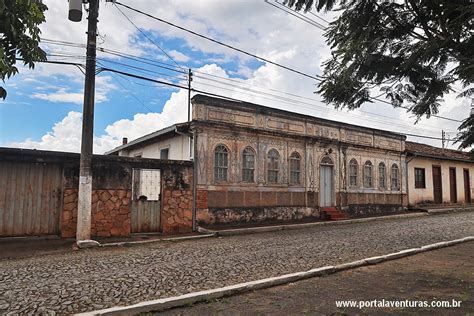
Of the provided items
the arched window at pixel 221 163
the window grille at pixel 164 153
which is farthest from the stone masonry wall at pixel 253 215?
the window grille at pixel 164 153

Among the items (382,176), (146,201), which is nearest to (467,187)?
(382,176)

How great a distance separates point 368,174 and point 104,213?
13.7 m

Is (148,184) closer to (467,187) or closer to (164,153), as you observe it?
(164,153)

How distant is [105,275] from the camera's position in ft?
20.4

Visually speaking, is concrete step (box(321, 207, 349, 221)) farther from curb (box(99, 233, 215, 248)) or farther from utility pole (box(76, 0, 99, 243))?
utility pole (box(76, 0, 99, 243))

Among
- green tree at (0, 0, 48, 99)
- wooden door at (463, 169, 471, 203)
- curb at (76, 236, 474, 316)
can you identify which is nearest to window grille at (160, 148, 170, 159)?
curb at (76, 236, 474, 316)

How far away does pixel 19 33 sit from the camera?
277 centimetres

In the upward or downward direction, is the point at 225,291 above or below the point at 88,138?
below

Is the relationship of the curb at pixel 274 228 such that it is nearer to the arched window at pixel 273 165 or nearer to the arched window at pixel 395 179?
the arched window at pixel 273 165

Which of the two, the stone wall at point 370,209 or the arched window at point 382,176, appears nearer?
the stone wall at point 370,209

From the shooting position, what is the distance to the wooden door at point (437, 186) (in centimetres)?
2312

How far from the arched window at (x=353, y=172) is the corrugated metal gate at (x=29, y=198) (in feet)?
43.6

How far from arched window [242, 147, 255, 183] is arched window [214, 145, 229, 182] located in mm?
832

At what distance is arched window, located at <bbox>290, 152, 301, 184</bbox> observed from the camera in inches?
620
